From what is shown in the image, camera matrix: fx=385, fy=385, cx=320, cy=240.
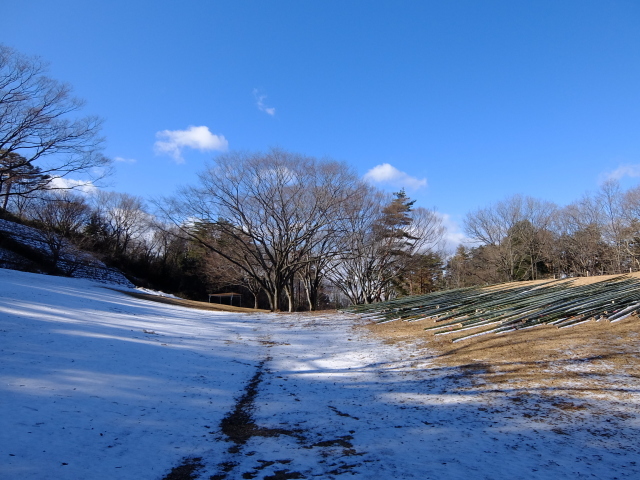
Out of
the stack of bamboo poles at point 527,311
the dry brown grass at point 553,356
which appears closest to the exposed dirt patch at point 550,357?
the dry brown grass at point 553,356

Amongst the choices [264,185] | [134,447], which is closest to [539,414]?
[134,447]

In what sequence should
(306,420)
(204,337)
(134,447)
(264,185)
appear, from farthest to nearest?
(264,185) < (204,337) < (306,420) < (134,447)

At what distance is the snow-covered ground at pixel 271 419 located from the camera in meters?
3.36

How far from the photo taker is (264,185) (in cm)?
2138

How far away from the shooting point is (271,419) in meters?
Result: 4.84

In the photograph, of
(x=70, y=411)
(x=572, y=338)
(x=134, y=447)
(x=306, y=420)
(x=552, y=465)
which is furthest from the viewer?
(x=572, y=338)

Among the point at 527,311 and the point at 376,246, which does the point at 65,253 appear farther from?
the point at 527,311

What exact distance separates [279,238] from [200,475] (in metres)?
19.4

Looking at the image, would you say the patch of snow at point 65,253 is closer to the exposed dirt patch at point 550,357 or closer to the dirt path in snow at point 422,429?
the dirt path in snow at point 422,429

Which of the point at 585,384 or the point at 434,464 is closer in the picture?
the point at 434,464

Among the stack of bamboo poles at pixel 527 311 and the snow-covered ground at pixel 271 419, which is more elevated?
the stack of bamboo poles at pixel 527 311

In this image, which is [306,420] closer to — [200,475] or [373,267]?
[200,475]

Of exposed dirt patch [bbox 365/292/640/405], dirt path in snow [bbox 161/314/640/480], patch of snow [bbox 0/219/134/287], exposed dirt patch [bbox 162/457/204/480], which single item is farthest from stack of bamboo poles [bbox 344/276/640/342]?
patch of snow [bbox 0/219/134/287]

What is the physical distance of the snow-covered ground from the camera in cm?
336
